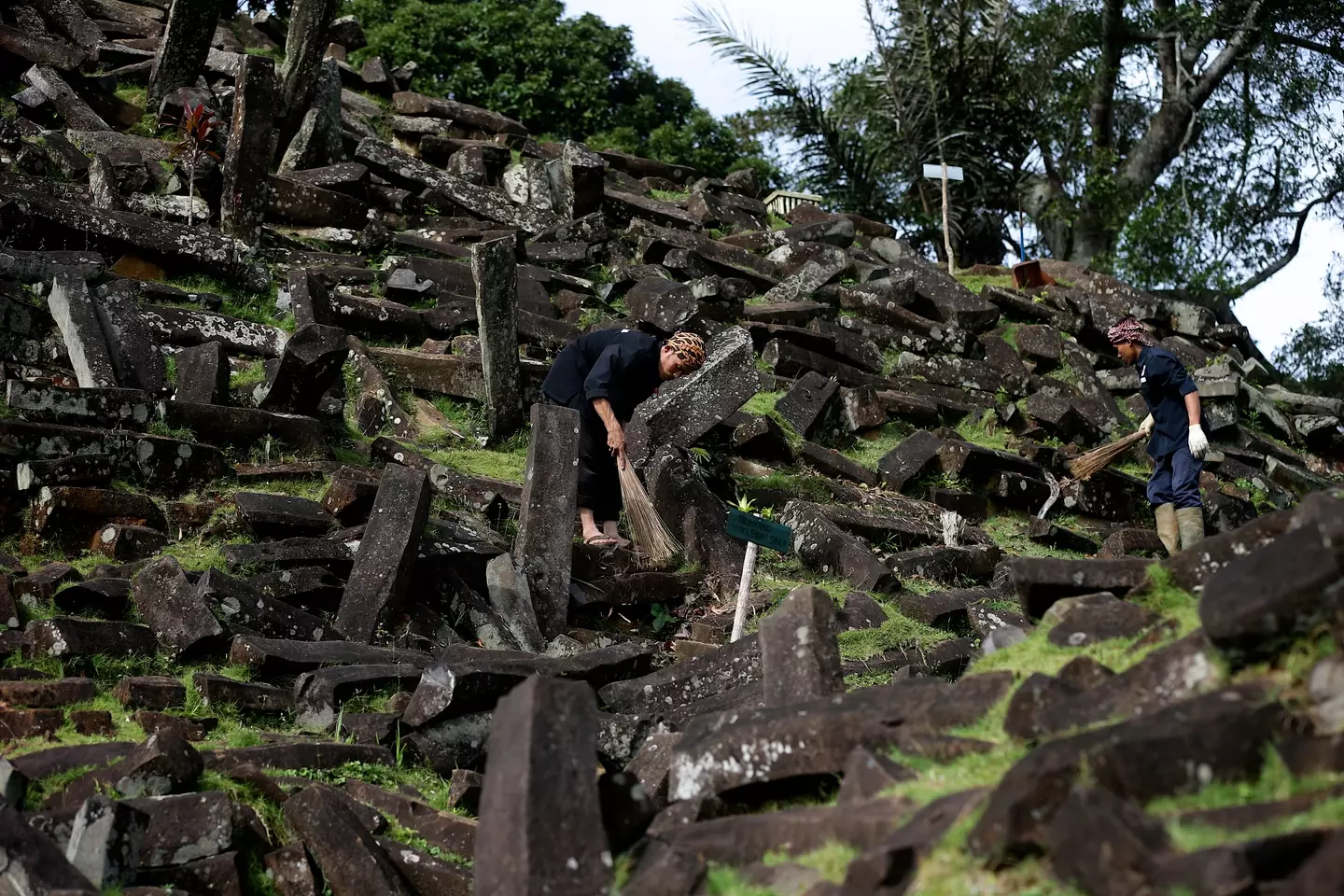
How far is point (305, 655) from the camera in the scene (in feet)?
21.9

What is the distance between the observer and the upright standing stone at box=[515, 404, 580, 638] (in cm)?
808

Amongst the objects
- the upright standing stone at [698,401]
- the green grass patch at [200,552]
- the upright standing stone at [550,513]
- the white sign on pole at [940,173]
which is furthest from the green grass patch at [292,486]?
the white sign on pole at [940,173]

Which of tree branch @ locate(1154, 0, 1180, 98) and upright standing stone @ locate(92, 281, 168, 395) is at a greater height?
tree branch @ locate(1154, 0, 1180, 98)

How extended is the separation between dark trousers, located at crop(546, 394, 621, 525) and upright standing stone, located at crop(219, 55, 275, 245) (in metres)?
4.76

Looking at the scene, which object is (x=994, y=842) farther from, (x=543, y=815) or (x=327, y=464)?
(x=327, y=464)

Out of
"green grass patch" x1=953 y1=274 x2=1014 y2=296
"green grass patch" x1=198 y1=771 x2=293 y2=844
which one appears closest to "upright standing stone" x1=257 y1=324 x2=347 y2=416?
"green grass patch" x1=198 y1=771 x2=293 y2=844

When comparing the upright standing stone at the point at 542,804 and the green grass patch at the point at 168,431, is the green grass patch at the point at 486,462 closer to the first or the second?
the green grass patch at the point at 168,431

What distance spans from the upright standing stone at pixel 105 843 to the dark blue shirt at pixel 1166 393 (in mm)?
6897

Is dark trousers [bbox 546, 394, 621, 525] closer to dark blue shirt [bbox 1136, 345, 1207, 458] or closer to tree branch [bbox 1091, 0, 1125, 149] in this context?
dark blue shirt [bbox 1136, 345, 1207, 458]

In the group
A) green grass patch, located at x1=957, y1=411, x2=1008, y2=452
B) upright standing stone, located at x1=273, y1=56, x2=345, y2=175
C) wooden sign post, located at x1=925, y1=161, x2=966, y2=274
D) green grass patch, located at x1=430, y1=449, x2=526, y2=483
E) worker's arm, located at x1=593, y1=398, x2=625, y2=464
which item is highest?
wooden sign post, located at x1=925, y1=161, x2=966, y2=274

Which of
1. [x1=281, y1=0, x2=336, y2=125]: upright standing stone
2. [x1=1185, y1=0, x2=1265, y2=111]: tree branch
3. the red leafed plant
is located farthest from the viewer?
[x1=1185, y1=0, x2=1265, y2=111]: tree branch

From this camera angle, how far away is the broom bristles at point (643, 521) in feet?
30.1

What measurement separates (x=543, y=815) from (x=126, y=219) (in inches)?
375

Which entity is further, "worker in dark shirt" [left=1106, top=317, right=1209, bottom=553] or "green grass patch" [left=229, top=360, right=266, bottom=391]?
"green grass patch" [left=229, top=360, right=266, bottom=391]
